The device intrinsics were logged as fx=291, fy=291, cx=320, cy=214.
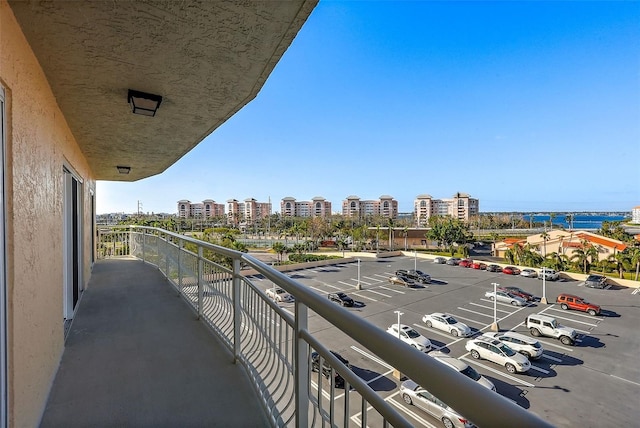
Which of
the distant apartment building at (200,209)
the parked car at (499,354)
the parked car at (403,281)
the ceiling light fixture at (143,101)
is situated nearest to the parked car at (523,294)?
the parked car at (403,281)

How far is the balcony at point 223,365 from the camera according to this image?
72 centimetres

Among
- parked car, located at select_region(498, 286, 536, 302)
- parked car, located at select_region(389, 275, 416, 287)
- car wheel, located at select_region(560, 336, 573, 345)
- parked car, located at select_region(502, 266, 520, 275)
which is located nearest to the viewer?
car wheel, located at select_region(560, 336, 573, 345)

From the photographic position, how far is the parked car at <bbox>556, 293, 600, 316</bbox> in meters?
18.4

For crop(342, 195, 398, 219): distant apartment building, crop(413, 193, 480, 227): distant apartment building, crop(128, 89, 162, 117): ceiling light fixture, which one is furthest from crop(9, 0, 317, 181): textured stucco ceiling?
crop(342, 195, 398, 219): distant apartment building

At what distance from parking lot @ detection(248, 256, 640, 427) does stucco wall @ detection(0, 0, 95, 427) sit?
1770mm

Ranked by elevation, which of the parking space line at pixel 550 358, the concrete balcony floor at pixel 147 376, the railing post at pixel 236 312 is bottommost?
the parking space line at pixel 550 358

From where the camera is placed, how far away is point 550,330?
15.0m

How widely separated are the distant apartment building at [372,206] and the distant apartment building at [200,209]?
118ft

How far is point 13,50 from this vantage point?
1614 millimetres

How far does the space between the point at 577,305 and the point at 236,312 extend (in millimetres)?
24641

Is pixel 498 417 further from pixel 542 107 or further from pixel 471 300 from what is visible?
pixel 542 107

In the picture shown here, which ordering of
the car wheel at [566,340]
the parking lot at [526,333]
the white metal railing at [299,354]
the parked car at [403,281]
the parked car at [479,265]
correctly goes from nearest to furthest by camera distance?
1. the white metal railing at [299,354]
2. the parking lot at [526,333]
3. the car wheel at [566,340]
4. the parked car at [403,281]
5. the parked car at [479,265]

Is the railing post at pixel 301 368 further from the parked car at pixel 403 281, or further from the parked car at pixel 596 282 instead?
the parked car at pixel 596 282

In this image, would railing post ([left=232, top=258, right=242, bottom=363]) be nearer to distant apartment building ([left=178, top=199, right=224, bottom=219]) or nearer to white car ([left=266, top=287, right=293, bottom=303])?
white car ([left=266, top=287, right=293, bottom=303])
